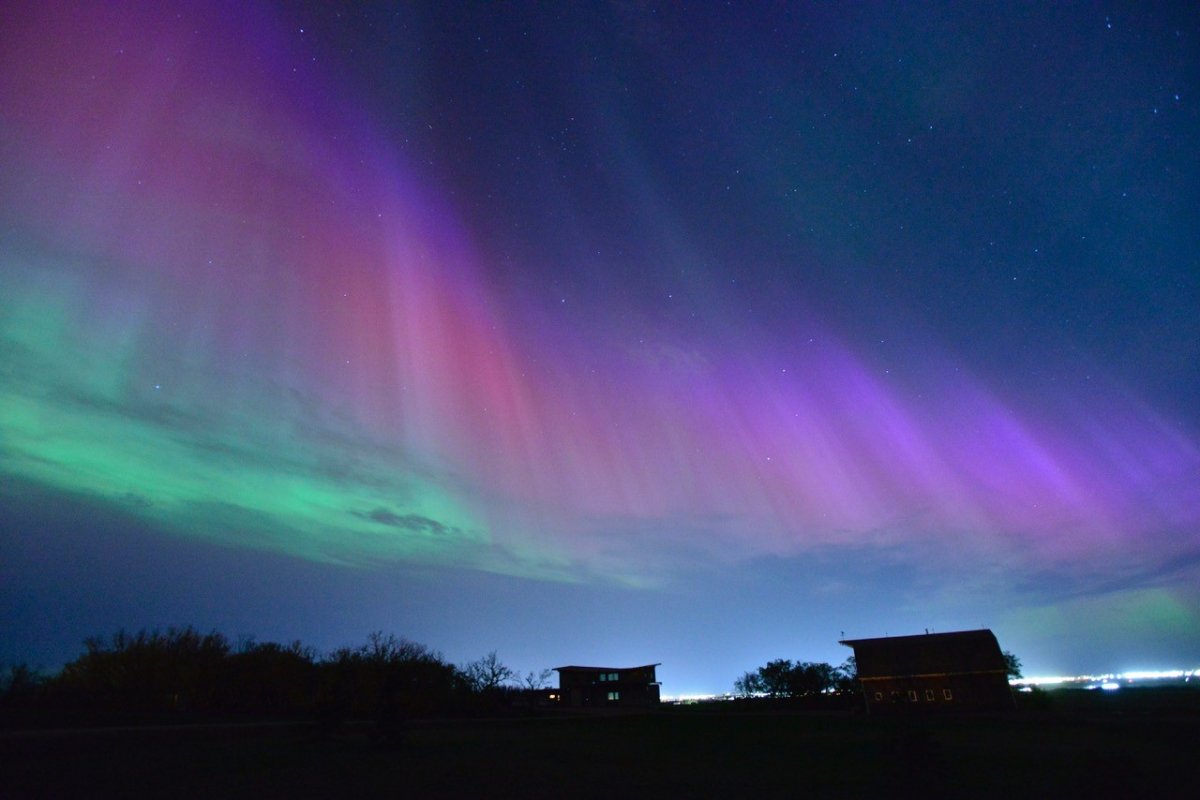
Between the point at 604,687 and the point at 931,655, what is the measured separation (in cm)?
4596

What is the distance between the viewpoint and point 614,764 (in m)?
20.6

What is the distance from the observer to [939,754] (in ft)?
62.1

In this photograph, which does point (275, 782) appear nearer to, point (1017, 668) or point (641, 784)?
point (641, 784)

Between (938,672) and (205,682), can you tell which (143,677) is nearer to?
(205,682)

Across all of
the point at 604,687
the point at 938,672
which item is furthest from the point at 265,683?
the point at 938,672

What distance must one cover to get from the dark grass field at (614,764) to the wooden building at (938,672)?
2105cm

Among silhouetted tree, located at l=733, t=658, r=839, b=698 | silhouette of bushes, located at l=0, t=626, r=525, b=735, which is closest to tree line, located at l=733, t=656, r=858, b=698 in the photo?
silhouetted tree, located at l=733, t=658, r=839, b=698

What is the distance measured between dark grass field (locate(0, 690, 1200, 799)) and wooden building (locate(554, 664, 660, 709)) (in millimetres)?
56476

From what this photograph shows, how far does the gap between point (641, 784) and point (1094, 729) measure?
87.1 feet

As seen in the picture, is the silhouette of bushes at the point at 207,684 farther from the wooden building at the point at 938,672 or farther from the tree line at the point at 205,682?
the wooden building at the point at 938,672

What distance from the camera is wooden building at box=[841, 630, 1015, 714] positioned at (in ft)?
164

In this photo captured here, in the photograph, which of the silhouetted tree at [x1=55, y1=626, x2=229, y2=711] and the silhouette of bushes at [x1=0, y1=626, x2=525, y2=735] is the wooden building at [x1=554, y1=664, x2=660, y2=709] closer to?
the silhouette of bushes at [x1=0, y1=626, x2=525, y2=735]

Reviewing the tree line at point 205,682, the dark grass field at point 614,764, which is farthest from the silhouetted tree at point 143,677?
the dark grass field at point 614,764

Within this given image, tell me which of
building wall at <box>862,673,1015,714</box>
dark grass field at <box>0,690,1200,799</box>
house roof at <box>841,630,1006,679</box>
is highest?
house roof at <box>841,630,1006,679</box>
